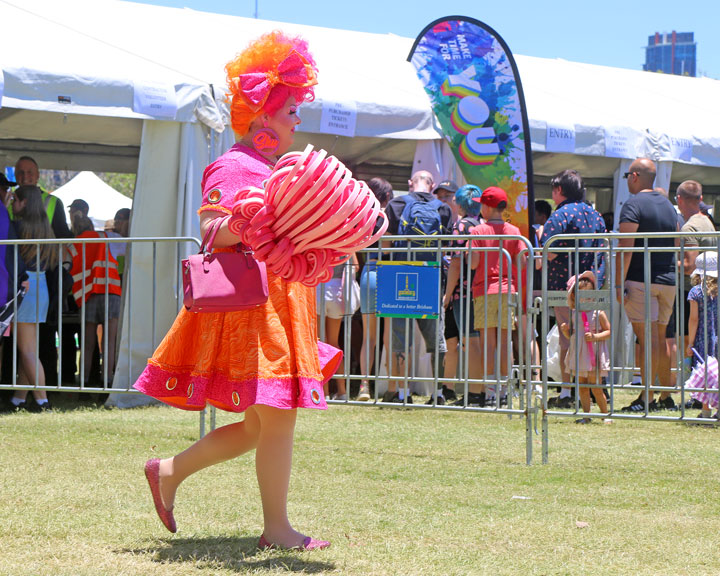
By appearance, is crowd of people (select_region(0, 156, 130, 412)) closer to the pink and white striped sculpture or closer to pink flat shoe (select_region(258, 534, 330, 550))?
pink flat shoe (select_region(258, 534, 330, 550))

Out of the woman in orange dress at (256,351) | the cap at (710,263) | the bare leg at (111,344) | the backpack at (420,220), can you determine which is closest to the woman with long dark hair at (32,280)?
the bare leg at (111,344)

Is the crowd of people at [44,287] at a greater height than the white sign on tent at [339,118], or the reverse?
the white sign on tent at [339,118]

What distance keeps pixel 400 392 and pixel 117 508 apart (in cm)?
473

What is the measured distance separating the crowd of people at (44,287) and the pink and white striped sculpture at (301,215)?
15.1 ft

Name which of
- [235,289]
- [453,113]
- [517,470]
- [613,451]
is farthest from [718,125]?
[235,289]

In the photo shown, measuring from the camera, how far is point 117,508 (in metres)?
4.72

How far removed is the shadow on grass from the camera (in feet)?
12.1

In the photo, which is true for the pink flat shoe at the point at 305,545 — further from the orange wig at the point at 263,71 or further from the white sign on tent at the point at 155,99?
the white sign on tent at the point at 155,99

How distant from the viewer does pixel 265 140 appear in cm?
394

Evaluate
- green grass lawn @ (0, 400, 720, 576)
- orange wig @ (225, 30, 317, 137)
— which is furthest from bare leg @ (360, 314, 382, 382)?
orange wig @ (225, 30, 317, 137)

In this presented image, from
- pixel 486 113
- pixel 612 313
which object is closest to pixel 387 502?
pixel 612 313

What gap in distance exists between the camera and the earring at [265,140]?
3.94 metres

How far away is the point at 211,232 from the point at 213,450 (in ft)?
2.74

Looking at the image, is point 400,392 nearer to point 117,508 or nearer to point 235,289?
point 117,508
